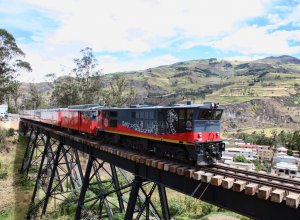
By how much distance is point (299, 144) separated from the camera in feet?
285

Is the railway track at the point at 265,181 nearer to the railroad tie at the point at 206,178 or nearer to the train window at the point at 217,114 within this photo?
the railroad tie at the point at 206,178

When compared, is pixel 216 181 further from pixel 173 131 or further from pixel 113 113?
pixel 113 113

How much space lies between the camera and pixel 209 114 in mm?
14500

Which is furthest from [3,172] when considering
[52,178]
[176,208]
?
[176,208]

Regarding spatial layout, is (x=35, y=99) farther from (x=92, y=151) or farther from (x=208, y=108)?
(x=208, y=108)

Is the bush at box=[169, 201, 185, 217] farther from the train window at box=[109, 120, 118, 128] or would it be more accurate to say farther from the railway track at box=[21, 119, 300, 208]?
the railway track at box=[21, 119, 300, 208]

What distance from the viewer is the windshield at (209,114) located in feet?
45.8

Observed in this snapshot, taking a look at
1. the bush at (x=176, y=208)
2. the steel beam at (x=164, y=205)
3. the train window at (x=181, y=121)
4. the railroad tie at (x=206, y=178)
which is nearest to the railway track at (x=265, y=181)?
the railroad tie at (x=206, y=178)

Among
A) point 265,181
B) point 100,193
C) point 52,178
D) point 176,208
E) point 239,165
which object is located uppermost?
point 265,181

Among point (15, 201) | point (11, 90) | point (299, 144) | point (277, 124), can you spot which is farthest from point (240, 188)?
point (277, 124)

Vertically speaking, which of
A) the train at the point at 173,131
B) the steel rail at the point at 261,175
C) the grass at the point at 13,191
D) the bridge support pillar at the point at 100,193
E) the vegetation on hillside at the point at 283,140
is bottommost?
the vegetation on hillside at the point at 283,140

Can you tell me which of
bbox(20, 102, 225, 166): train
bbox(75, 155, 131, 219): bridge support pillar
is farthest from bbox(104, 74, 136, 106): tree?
bbox(20, 102, 225, 166): train

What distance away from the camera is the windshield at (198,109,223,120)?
45.8 ft

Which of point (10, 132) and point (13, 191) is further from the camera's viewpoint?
point (10, 132)
